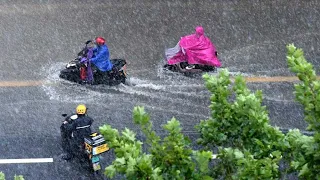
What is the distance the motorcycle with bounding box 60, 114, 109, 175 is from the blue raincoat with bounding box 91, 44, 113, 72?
2.63m

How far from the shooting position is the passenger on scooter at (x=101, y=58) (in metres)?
15.0

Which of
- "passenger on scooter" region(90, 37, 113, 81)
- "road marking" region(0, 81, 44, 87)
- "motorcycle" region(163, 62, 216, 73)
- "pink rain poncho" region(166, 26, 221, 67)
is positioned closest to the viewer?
"passenger on scooter" region(90, 37, 113, 81)

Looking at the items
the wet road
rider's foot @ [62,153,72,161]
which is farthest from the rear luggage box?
rider's foot @ [62,153,72,161]

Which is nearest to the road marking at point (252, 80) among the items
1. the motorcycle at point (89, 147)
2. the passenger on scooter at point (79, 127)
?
the motorcycle at point (89, 147)

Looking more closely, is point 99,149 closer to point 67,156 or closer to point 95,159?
point 95,159

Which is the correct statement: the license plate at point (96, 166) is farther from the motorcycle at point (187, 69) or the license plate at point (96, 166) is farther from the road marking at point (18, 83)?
the motorcycle at point (187, 69)

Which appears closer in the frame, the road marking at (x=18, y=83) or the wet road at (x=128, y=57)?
the wet road at (x=128, y=57)

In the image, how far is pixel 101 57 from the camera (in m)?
15.0

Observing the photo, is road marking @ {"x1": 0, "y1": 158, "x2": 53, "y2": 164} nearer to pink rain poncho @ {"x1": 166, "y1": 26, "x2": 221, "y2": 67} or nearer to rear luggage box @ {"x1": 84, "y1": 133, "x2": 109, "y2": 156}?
rear luggage box @ {"x1": 84, "y1": 133, "x2": 109, "y2": 156}

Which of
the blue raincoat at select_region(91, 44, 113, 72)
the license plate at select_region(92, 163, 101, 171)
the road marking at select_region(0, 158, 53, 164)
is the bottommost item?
the road marking at select_region(0, 158, 53, 164)

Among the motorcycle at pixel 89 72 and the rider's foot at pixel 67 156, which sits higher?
the motorcycle at pixel 89 72

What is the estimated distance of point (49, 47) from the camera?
1714cm

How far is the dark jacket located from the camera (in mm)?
12266

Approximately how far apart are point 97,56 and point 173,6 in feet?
15.7
